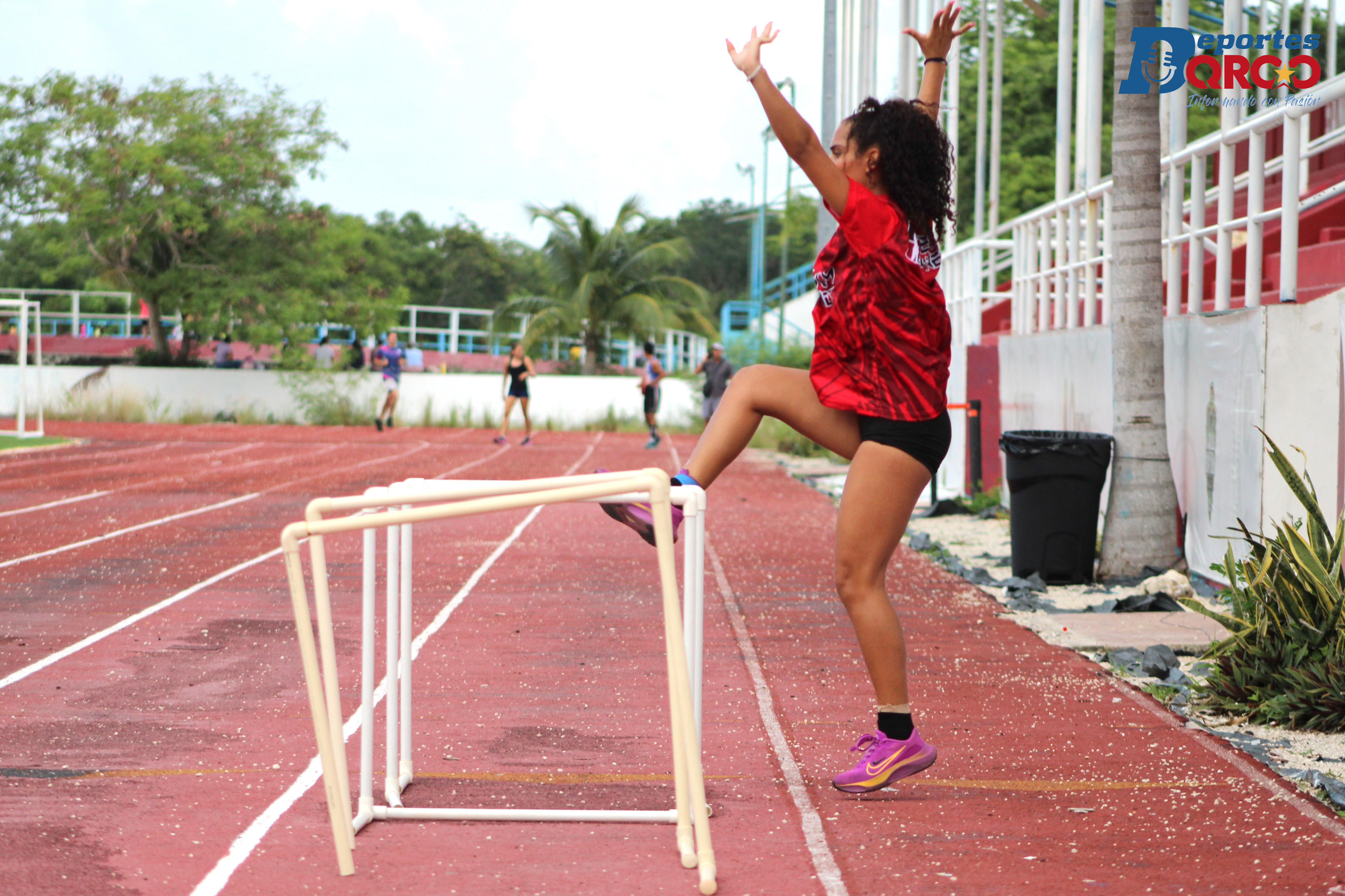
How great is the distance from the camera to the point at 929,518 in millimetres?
13453

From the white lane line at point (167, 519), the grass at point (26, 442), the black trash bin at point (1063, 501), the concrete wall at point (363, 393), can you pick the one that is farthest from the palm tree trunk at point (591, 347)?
the black trash bin at point (1063, 501)

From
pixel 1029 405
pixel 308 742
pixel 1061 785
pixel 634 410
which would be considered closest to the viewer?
pixel 1061 785

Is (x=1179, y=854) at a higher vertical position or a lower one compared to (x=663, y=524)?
lower

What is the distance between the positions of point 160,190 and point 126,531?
23.9 metres

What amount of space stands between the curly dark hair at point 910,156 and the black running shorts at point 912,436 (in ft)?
1.84

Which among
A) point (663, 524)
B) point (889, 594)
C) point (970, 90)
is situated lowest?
point (889, 594)

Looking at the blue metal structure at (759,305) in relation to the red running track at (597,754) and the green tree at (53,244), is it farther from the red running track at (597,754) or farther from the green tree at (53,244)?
the red running track at (597,754)

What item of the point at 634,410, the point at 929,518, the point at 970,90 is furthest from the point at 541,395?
the point at 929,518

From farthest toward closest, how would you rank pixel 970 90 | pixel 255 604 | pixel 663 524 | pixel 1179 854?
1. pixel 970 90
2. pixel 255 604
3. pixel 1179 854
4. pixel 663 524

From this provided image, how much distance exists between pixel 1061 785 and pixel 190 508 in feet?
36.1

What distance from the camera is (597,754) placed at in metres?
4.69

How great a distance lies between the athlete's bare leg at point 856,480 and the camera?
12.7 feet

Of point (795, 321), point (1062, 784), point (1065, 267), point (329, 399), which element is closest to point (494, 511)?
point (1062, 784)

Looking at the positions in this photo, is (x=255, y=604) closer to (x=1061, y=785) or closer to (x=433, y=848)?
(x=433, y=848)
